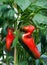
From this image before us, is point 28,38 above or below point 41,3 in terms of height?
below

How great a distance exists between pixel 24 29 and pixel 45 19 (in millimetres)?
91

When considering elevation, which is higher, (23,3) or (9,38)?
(23,3)

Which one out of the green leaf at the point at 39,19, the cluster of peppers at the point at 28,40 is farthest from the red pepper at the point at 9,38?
the green leaf at the point at 39,19

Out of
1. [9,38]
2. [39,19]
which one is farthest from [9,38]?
[39,19]

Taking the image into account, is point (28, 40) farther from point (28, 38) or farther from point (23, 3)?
point (23, 3)

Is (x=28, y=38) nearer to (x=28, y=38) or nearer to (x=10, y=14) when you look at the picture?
(x=28, y=38)

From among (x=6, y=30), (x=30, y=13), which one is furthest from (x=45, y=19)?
(x=6, y=30)

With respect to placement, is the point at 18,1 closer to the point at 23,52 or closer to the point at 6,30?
the point at 6,30

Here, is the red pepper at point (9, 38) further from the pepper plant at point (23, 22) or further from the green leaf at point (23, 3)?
the green leaf at point (23, 3)

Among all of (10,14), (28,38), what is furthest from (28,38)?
(10,14)

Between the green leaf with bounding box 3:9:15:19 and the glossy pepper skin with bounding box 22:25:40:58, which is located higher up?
the green leaf with bounding box 3:9:15:19

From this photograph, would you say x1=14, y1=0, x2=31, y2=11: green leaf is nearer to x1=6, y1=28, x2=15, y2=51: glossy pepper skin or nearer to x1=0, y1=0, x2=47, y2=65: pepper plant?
x1=0, y1=0, x2=47, y2=65: pepper plant

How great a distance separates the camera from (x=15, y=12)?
859mm

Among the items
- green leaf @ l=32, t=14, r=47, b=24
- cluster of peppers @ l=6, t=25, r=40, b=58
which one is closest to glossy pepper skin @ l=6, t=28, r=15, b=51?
cluster of peppers @ l=6, t=25, r=40, b=58
